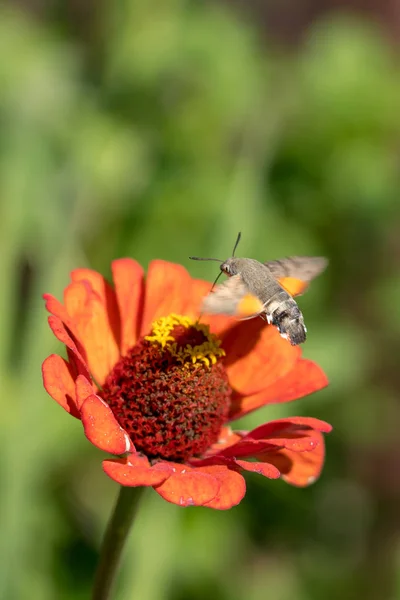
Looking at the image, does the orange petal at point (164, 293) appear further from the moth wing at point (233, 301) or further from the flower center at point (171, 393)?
the moth wing at point (233, 301)

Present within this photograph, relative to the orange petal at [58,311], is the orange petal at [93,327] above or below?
below

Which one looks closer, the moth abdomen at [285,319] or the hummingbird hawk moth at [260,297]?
the hummingbird hawk moth at [260,297]

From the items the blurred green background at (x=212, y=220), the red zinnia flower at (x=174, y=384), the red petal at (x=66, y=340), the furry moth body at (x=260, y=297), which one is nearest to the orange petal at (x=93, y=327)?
the red zinnia flower at (x=174, y=384)

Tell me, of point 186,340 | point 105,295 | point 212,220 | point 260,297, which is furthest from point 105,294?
point 212,220

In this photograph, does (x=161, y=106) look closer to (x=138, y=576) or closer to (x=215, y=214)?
(x=215, y=214)

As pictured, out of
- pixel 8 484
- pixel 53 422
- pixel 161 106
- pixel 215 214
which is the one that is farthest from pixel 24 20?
pixel 8 484

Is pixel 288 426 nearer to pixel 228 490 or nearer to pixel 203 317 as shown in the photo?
pixel 228 490
